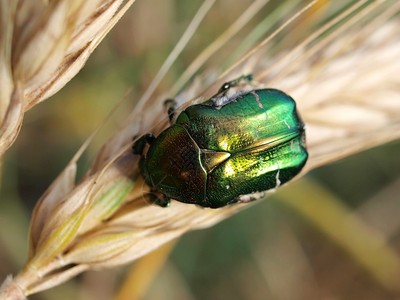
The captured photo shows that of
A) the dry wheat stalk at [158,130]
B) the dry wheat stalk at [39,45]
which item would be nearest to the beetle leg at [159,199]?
the dry wheat stalk at [158,130]

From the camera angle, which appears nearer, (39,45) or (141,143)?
(39,45)

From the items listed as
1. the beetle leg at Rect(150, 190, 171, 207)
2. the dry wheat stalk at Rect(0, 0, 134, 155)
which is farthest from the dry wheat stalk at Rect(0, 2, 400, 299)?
the dry wheat stalk at Rect(0, 0, 134, 155)

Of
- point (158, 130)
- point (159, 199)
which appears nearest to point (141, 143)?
point (158, 130)

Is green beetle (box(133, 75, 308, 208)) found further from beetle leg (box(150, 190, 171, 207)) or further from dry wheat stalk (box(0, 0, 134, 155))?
dry wheat stalk (box(0, 0, 134, 155))

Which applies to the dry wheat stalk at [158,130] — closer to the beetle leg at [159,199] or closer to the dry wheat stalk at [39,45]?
the beetle leg at [159,199]

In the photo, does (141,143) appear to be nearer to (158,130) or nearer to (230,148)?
(158,130)

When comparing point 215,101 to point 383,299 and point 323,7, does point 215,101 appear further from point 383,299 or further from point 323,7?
point 383,299
